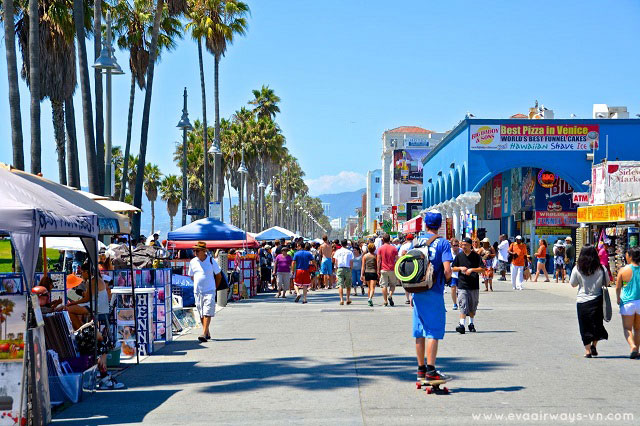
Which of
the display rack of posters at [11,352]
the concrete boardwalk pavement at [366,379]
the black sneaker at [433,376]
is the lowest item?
the concrete boardwalk pavement at [366,379]

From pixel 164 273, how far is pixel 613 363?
22.6 ft

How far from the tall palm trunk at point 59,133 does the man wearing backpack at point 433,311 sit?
82.4 ft

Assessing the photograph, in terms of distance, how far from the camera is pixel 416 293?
9.02 m

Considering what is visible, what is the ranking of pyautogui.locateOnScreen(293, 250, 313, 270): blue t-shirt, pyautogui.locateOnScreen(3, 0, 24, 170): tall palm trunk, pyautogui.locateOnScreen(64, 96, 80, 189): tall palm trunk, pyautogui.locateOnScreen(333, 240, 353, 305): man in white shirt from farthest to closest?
pyautogui.locateOnScreen(64, 96, 80, 189): tall palm trunk → pyautogui.locateOnScreen(293, 250, 313, 270): blue t-shirt → pyautogui.locateOnScreen(333, 240, 353, 305): man in white shirt → pyautogui.locateOnScreen(3, 0, 24, 170): tall palm trunk

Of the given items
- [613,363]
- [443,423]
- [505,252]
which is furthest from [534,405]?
[505,252]

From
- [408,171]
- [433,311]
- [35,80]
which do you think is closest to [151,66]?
[35,80]

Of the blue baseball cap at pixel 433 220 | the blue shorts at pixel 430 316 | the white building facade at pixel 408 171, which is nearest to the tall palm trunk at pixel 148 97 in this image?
the blue baseball cap at pixel 433 220

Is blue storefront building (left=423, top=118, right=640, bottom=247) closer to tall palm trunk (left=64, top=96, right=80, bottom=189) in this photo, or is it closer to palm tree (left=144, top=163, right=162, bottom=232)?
tall palm trunk (left=64, top=96, right=80, bottom=189)

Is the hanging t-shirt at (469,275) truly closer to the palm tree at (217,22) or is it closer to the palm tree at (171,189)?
the palm tree at (217,22)

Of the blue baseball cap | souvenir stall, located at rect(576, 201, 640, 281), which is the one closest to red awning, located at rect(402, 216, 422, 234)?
souvenir stall, located at rect(576, 201, 640, 281)

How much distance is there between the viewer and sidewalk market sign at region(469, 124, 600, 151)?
4375 centimetres

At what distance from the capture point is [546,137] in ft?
144

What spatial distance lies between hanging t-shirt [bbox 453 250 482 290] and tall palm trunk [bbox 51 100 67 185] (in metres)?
20.9

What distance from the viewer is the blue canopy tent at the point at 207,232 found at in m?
22.7
